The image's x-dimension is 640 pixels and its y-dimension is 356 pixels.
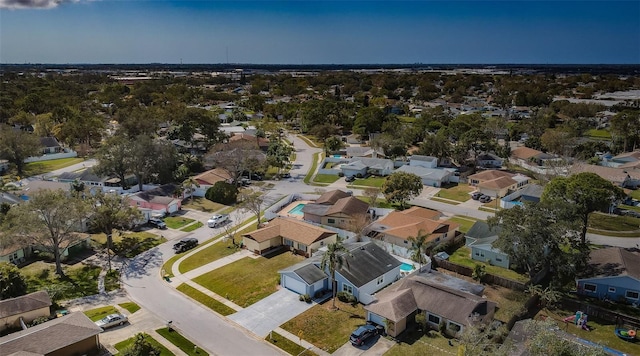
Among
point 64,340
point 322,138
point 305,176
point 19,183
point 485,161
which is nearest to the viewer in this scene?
point 64,340

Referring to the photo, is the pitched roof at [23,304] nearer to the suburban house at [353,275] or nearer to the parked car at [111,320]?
the parked car at [111,320]

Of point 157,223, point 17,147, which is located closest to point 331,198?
point 157,223

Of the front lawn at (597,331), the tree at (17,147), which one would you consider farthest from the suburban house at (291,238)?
the tree at (17,147)

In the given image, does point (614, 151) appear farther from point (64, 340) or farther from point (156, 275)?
point (64, 340)

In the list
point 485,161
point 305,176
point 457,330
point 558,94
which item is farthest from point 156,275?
point 558,94

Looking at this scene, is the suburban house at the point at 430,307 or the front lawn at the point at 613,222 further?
the front lawn at the point at 613,222

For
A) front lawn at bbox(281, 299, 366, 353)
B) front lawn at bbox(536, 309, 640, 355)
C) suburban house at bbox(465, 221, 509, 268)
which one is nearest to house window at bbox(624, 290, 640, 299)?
front lawn at bbox(536, 309, 640, 355)
